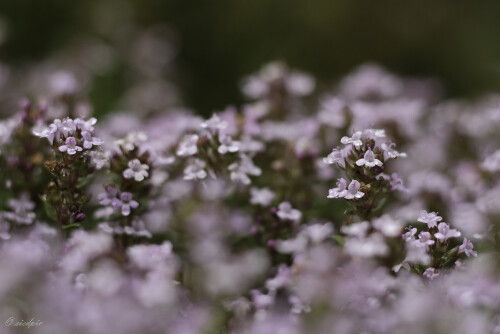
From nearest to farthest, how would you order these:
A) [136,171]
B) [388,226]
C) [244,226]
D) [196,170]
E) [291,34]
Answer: [388,226], [136,171], [196,170], [244,226], [291,34]

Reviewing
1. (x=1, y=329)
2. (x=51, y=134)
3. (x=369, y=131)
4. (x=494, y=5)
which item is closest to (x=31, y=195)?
(x=51, y=134)

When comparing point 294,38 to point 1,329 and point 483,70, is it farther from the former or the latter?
point 1,329

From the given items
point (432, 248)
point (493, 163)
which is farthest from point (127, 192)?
point (493, 163)

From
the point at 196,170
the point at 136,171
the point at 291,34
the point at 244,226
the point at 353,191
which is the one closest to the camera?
the point at 353,191

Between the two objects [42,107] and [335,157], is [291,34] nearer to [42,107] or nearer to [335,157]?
[42,107]

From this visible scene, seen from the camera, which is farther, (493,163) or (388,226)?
(493,163)

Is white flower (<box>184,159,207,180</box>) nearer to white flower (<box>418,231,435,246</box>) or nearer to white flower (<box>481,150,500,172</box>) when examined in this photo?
white flower (<box>418,231,435,246</box>)
